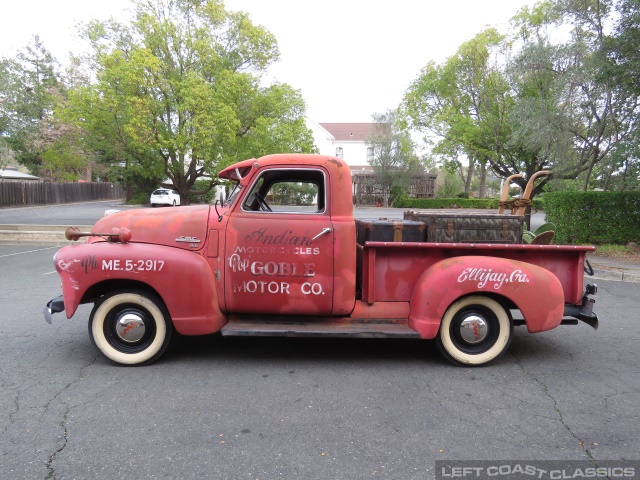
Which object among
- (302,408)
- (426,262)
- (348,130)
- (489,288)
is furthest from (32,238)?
(348,130)

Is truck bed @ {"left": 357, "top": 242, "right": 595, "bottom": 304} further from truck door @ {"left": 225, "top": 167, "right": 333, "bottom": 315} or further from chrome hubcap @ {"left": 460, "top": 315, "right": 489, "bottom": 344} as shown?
chrome hubcap @ {"left": 460, "top": 315, "right": 489, "bottom": 344}

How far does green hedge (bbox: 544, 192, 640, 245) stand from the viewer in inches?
451

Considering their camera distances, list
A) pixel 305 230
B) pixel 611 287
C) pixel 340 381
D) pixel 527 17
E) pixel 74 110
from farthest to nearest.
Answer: pixel 527 17 < pixel 74 110 < pixel 611 287 < pixel 305 230 < pixel 340 381

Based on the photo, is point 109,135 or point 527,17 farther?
point 527,17

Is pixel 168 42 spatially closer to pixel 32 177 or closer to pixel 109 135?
pixel 109 135

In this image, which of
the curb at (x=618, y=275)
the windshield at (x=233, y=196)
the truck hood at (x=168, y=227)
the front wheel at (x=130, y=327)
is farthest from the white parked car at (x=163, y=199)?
the front wheel at (x=130, y=327)

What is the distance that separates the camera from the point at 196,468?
2.53m

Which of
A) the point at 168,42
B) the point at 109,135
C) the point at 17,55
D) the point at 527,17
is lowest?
the point at 109,135

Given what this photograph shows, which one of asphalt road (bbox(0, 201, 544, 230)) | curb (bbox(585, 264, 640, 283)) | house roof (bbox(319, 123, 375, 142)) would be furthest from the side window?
house roof (bbox(319, 123, 375, 142))

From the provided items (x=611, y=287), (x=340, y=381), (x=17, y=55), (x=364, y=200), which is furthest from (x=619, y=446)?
(x=17, y=55)

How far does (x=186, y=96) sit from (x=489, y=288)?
14844 millimetres

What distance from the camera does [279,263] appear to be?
4.02m

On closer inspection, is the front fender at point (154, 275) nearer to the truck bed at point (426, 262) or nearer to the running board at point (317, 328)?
the running board at point (317, 328)

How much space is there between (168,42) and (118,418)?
18.3 metres
